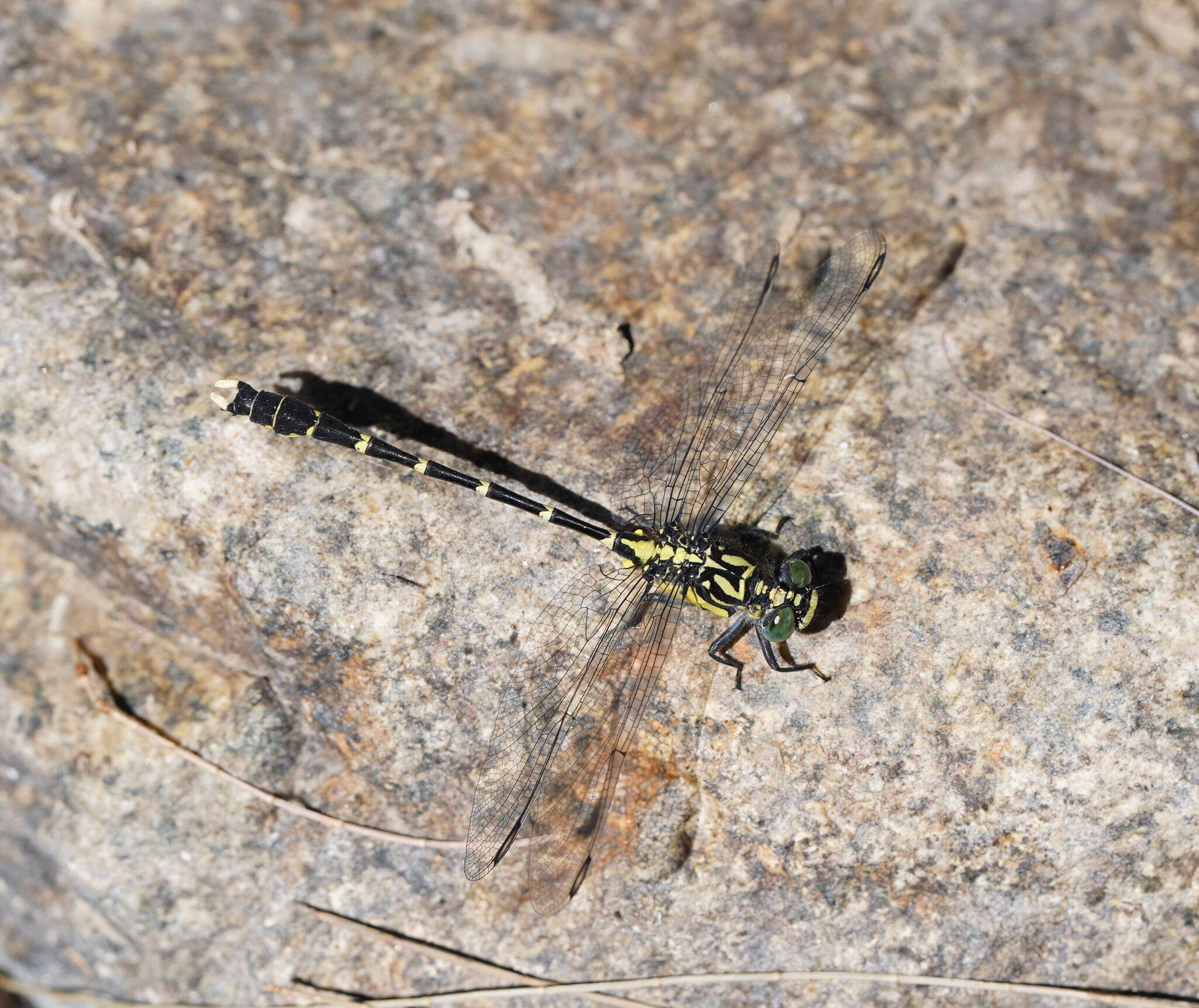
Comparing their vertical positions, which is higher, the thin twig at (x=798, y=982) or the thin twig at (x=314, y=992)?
the thin twig at (x=798, y=982)

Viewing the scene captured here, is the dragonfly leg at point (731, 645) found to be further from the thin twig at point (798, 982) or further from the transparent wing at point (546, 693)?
the thin twig at point (798, 982)

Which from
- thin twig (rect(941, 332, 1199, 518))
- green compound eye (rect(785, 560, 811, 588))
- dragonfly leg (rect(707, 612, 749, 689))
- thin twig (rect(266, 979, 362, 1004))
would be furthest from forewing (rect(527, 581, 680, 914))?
thin twig (rect(941, 332, 1199, 518))

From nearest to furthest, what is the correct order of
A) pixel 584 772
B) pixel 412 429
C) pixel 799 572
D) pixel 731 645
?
pixel 584 772
pixel 799 572
pixel 731 645
pixel 412 429

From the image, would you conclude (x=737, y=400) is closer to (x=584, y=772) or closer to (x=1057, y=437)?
(x=1057, y=437)

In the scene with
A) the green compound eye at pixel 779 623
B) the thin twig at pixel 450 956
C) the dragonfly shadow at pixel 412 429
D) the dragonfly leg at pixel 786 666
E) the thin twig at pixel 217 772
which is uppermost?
the dragonfly shadow at pixel 412 429

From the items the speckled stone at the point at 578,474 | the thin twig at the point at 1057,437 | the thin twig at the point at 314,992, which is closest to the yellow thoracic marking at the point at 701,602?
the speckled stone at the point at 578,474

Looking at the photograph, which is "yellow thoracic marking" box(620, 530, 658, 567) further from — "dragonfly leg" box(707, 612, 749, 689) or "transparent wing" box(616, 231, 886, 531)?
"dragonfly leg" box(707, 612, 749, 689)

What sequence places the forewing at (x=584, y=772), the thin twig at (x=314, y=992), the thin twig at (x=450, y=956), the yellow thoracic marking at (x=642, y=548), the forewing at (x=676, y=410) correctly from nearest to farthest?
1. the forewing at (x=584, y=772)
2. the thin twig at (x=450, y=956)
3. the thin twig at (x=314, y=992)
4. the yellow thoracic marking at (x=642, y=548)
5. the forewing at (x=676, y=410)

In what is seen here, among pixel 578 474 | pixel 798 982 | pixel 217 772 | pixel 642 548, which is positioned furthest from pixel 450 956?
pixel 578 474
